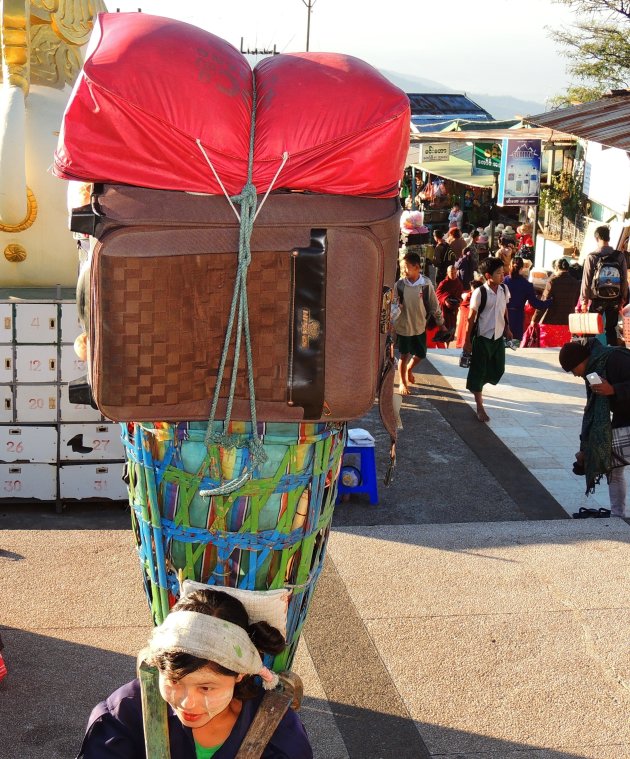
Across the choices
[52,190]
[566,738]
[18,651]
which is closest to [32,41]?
[52,190]

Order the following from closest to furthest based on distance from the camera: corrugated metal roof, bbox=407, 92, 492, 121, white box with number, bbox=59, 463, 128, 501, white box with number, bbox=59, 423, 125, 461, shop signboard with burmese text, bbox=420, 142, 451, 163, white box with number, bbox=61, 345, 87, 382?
white box with number, bbox=61, 345, 87, 382 → white box with number, bbox=59, 423, 125, 461 → white box with number, bbox=59, 463, 128, 501 → shop signboard with burmese text, bbox=420, 142, 451, 163 → corrugated metal roof, bbox=407, 92, 492, 121

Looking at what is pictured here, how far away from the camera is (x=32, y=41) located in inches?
285

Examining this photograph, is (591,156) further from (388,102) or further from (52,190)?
(388,102)

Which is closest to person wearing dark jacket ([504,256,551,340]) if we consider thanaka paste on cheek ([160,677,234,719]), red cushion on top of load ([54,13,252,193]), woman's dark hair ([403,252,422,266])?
woman's dark hair ([403,252,422,266])

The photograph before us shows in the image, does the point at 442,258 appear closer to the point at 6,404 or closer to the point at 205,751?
the point at 6,404

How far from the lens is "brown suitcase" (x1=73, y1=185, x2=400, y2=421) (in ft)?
8.61

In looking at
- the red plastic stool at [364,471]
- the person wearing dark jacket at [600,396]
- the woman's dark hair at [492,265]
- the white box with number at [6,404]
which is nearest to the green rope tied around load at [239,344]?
the person wearing dark jacket at [600,396]

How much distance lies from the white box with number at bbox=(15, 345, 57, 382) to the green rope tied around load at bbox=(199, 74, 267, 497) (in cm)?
433

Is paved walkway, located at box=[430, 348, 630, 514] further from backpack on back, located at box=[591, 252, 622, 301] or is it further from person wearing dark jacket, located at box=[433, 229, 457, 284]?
person wearing dark jacket, located at box=[433, 229, 457, 284]

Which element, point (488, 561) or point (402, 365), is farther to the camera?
point (402, 365)

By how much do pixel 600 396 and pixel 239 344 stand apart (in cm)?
389

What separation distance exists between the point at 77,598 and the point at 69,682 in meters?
0.67

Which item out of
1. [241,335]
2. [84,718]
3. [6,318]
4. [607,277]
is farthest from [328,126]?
[607,277]

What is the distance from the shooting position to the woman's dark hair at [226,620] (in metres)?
2.56
